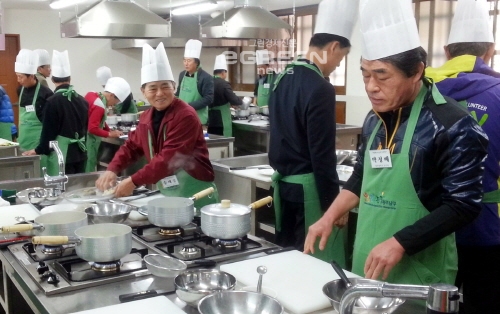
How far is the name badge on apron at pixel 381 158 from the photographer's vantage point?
4.64 feet

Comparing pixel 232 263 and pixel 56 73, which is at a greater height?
pixel 56 73

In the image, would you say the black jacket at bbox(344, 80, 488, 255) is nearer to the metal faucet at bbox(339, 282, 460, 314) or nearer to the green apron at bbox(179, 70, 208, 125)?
the metal faucet at bbox(339, 282, 460, 314)

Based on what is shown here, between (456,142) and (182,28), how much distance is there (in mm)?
7636

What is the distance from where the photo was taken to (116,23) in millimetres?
2188

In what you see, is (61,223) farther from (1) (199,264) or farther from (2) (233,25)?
(2) (233,25)

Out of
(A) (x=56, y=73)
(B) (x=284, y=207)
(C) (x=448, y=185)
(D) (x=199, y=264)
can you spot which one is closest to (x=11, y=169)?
(A) (x=56, y=73)

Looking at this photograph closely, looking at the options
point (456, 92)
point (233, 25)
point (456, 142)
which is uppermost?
point (233, 25)

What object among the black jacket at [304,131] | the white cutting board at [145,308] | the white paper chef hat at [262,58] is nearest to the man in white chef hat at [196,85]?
the white paper chef hat at [262,58]

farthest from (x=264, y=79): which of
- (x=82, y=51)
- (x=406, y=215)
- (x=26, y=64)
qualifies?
(x=406, y=215)

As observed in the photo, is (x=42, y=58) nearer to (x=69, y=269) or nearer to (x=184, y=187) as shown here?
(x=184, y=187)

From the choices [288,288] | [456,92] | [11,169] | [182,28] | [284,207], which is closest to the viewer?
[288,288]

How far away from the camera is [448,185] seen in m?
1.31

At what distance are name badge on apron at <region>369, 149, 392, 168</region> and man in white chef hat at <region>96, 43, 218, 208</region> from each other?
107cm

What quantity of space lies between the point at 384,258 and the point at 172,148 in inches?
49.5
